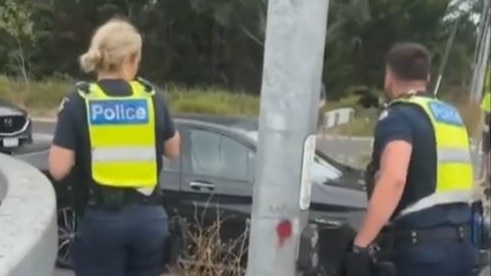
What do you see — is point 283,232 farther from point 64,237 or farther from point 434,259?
point 64,237

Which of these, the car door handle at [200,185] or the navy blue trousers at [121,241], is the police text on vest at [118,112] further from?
the car door handle at [200,185]

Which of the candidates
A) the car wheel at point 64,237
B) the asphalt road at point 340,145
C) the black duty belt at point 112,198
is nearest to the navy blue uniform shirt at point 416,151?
the black duty belt at point 112,198

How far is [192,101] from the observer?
3453cm

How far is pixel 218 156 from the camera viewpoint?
32.6 ft

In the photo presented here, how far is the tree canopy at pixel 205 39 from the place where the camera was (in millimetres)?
42000

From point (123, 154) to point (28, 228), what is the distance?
1.06 m

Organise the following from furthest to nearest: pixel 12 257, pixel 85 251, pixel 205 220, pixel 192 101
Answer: pixel 192 101
pixel 205 220
pixel 85 251
pixel 12 257

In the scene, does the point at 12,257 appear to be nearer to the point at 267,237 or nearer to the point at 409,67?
the point at 267,237

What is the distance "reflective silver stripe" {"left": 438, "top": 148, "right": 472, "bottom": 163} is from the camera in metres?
4.91

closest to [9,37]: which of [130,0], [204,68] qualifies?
[130,0]

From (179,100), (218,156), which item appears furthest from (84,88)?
(179,100)

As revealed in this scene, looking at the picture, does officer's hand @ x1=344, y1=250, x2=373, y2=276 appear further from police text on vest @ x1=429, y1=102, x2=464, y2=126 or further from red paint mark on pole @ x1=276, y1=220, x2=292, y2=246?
police text on vest @ x1=429, y1=102, x2=464, y2=126

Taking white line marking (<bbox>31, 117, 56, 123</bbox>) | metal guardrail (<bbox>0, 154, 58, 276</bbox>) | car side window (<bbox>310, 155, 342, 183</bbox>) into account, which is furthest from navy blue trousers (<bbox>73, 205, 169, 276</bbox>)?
white line marking (<bbox>31, 117, 56, 123</bbox>)

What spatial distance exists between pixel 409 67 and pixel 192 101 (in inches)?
1168
